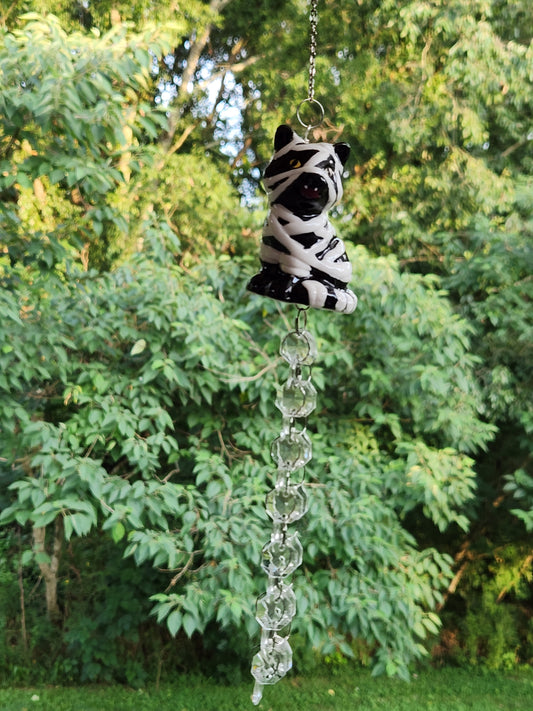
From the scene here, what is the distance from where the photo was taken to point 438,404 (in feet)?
10.2

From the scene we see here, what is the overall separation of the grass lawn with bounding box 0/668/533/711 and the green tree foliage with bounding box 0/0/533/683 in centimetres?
19

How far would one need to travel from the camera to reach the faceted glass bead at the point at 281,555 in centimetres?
128

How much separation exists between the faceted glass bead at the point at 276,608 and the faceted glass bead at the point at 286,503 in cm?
13

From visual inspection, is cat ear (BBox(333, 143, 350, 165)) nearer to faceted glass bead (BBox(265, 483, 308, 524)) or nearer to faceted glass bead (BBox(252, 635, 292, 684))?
faceted glass bead (BBox(265, 483, 308, 524))

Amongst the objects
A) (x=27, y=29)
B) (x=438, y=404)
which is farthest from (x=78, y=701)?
(x=27, y=29)

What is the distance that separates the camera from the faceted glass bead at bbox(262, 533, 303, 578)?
128cm

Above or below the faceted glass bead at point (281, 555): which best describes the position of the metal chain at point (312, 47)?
above

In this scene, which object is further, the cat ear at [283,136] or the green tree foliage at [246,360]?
the green tree foliage at [246,360]

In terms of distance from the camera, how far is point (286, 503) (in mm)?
1247

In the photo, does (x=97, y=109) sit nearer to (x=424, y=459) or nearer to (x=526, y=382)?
(x=424, y=459)

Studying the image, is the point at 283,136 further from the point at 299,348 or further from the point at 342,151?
the point at 299,348

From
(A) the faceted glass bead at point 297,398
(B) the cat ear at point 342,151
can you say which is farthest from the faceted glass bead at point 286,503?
(B) the cat ear at point 342,151

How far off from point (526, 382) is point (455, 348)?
69 cm

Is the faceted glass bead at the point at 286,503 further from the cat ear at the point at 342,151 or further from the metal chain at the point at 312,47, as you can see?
the metal chain at the point at 312,47
